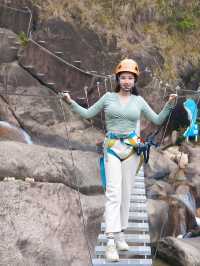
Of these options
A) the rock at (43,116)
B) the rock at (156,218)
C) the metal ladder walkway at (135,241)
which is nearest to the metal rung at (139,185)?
the metal ladder walkway at (135,241)

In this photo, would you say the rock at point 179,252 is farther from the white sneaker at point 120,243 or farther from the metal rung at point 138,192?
the white sneaker at point 120,243

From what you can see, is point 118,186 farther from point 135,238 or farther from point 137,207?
point 137,207

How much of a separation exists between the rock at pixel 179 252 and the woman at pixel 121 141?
2017 mm

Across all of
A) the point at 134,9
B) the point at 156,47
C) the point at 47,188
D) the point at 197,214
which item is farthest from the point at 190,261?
the point at 134,9

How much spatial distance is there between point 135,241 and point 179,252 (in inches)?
52.7

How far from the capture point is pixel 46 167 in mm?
5469

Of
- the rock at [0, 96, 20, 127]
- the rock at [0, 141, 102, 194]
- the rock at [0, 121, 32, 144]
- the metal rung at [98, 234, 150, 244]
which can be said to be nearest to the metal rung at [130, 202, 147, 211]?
the rock at [0, 141, 102, 194]

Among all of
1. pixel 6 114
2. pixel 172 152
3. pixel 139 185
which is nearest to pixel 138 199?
pixel 139 185

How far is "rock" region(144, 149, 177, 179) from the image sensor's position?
8605 mm

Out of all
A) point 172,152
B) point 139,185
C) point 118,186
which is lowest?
point 172,152

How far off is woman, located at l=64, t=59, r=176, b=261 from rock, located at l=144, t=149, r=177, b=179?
4.71 metres

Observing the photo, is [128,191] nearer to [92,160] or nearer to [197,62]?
[92,160]

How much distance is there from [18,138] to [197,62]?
518 centimetres

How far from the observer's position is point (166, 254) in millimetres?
5891
